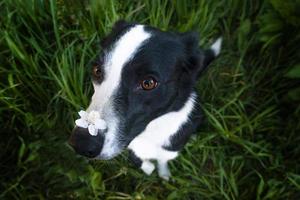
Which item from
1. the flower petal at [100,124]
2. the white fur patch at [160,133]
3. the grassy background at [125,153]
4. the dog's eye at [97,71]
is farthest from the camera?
the grassy background at [125,153]

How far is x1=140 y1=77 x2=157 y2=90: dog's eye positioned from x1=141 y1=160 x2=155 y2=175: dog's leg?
899 millimetres

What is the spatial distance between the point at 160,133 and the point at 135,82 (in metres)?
0.56

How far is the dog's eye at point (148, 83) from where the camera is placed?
5.44 ft

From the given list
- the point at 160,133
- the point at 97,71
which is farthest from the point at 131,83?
the point at 160,133

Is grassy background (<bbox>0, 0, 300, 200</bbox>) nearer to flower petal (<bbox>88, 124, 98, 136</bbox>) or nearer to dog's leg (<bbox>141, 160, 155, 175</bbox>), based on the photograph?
dog's leg (<bbox>141, 160, 155, 175</bbox>)

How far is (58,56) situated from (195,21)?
898 mm

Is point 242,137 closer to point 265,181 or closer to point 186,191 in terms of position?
point 265,181

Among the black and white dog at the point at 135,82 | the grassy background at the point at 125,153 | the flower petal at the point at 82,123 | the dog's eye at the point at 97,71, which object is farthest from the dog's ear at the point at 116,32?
the grassy background at the point at 125,153

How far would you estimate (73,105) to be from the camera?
2.50 metres

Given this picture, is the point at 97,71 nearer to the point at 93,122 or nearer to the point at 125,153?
the point at 93,122

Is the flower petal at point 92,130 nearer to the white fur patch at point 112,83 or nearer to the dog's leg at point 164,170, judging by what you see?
the white fur patch at point 112,83

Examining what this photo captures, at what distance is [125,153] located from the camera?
8.32 feet

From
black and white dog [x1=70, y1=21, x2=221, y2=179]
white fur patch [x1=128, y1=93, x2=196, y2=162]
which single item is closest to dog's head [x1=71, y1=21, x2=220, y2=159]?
black and white dog [x1=70, y1=21, x2=221, y2=179]

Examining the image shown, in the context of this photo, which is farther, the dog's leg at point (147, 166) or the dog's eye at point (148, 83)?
the dog's leg at point (147, 166)
